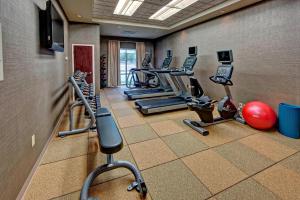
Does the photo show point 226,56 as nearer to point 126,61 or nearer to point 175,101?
point 175,101

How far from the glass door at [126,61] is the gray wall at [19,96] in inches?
281

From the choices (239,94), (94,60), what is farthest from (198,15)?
(94,60)

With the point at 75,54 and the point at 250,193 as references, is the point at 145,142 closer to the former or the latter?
the point at 250,193

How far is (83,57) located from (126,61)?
345 cm

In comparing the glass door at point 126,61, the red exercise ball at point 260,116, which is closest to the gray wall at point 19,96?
the red exercise ball at point 260,116

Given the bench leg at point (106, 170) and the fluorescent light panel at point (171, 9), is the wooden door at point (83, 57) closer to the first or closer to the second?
the fluorescent light panel at point (171, 9)

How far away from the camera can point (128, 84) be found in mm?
8945

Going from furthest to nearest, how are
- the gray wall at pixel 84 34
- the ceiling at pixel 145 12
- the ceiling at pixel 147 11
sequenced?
the gray wall at pixel 84 34, the ceiling at pixel 147 11, the ceiling at pixel 145 12

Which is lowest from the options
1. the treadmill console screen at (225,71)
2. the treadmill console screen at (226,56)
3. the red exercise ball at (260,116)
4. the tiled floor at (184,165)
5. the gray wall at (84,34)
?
the tiled floor at (184,165)

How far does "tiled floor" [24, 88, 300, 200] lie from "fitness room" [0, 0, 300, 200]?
1 cm

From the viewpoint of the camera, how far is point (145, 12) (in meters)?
5.08

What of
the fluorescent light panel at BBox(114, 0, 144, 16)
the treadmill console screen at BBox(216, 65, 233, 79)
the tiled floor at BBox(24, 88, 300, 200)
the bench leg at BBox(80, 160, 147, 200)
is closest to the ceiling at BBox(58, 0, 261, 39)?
the fluorescent light panel at BBox(114, 0, 144, 16)

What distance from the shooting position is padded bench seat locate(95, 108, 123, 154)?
1469 mm

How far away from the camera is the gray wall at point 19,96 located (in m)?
1.37
